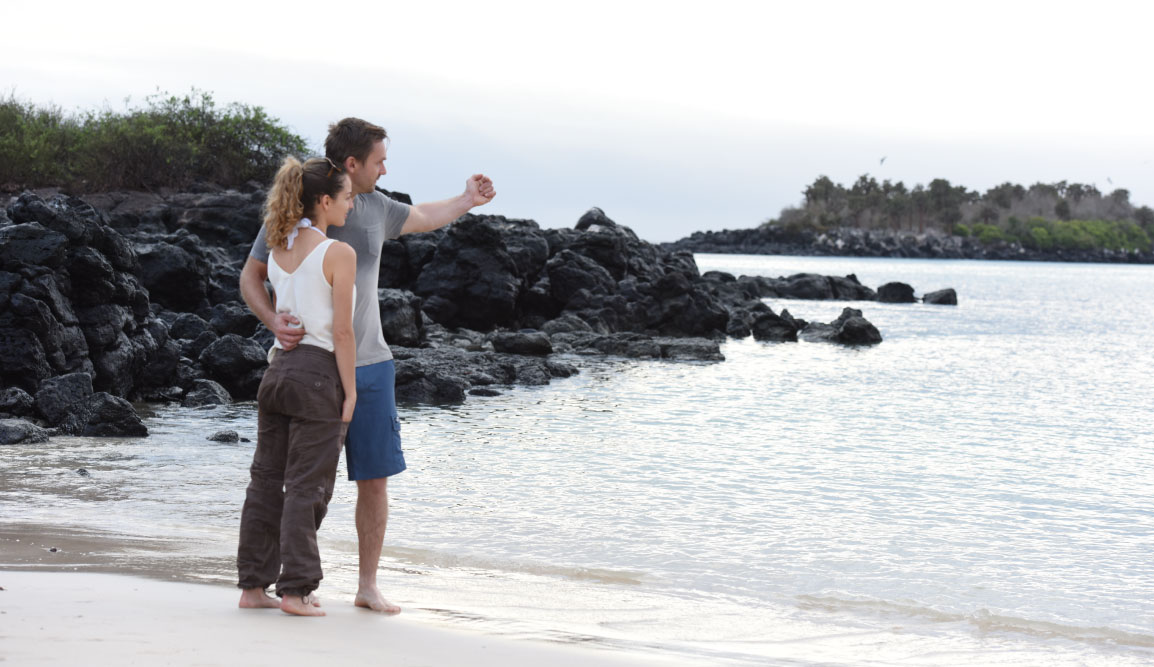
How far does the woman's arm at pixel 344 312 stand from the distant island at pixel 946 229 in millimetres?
166524

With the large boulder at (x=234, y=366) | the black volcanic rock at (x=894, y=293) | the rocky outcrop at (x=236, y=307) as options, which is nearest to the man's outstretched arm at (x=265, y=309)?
the rocky outcrop at (x=236, y=307)

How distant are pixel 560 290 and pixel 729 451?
1763cm

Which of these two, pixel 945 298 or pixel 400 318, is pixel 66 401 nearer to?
pixel 400 318

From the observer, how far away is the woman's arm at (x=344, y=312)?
14.8ft

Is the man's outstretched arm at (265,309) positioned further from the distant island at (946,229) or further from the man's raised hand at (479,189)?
the distant island at (946,229)

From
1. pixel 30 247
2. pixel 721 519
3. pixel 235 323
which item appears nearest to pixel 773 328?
pixel 235 323

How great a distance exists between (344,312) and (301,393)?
0.39m

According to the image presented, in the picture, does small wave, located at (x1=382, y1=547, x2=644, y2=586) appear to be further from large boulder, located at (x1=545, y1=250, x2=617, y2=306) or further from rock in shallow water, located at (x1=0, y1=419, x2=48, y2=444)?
large boulder, located at (x1=545, y1=250, x2=617, y2=306)

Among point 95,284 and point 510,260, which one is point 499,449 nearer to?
point 95,284

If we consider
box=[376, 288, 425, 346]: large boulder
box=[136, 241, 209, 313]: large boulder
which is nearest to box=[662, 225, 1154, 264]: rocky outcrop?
box=[376, 288, 425, 346]: large boulder

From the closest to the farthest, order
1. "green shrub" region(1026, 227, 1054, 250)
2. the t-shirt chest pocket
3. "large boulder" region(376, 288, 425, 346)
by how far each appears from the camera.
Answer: the t-shirt chest pocket, "large boulder" region(376, 288, 425, 346), "green shrub" region(1026, 227, 1054, 250)

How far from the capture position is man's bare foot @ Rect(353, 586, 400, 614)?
4973 millimetres

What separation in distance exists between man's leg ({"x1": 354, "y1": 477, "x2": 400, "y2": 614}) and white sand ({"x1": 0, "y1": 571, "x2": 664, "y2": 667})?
10 cm

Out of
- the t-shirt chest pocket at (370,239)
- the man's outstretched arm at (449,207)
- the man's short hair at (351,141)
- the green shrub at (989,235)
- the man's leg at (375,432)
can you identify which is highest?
the green shrub at (989,235)
